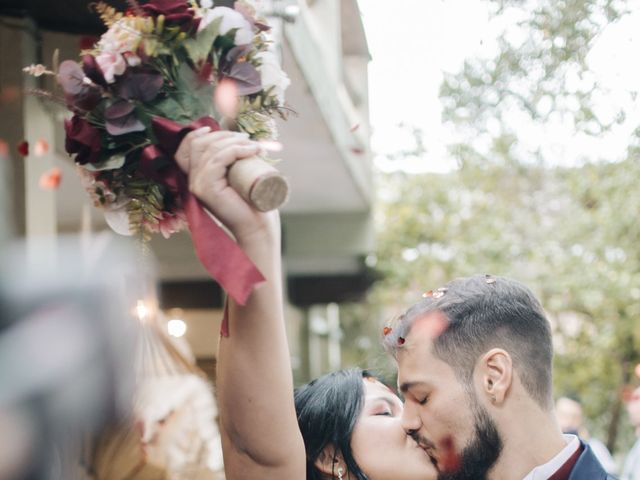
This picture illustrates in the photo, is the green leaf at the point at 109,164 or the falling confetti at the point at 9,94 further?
the falling confetti at the point at 9,94

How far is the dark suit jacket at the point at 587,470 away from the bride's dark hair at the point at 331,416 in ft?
2.01

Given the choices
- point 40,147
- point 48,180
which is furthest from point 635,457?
point 40,147

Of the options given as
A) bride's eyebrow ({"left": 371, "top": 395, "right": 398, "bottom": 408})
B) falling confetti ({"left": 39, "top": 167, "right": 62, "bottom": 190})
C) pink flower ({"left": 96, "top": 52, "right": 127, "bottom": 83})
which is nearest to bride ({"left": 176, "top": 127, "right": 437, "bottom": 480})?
pink flower ({"left": 96, "top": 52, "right": 127, "bottom": 83})

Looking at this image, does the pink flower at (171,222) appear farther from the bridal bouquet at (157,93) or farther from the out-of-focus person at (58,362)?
the out-of-focus person at (58,362)

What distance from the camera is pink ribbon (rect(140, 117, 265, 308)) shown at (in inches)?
76.2

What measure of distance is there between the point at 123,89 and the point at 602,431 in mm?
18263

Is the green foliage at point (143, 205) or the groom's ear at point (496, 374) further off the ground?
the green foliage at point (143, 205)

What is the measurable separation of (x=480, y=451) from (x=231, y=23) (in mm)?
1259

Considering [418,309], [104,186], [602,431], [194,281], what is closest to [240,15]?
[104,186]

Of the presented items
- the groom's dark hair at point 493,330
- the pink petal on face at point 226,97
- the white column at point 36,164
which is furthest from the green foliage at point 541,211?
the pink petal on face at point 226,97

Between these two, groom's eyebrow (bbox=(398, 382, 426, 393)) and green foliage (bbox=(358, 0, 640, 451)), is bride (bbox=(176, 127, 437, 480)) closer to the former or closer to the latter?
groom's eyebrow (bbox=(398, 382, 426, 393))

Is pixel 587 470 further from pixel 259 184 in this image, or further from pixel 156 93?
pixel 156 93

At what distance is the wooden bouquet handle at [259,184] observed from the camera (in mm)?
1873

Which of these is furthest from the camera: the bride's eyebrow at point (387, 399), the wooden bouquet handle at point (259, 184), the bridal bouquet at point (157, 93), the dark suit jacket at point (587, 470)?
the bride's eyebrow at point (387, 399)
